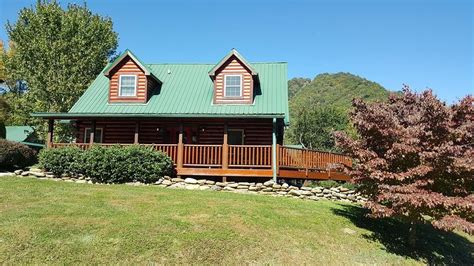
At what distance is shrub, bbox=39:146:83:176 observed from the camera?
58.0ft

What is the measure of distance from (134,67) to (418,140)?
15.7 m

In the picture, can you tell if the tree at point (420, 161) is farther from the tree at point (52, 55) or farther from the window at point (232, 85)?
the tree at point (52, 55)

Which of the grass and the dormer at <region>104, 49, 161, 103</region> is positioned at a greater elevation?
the dormer at <region>104, 49, 161, 103</region>

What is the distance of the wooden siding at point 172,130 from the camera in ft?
68.8

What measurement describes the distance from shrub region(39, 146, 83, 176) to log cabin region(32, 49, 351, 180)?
1.24 meters

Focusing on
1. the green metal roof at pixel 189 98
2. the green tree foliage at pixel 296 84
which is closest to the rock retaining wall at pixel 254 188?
the green metal roof at pixel 189 98

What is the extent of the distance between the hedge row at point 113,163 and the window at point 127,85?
4.70 metres

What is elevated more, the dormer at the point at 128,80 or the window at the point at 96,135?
the dormer at the point at 128,80

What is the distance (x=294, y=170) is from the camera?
18328 mm

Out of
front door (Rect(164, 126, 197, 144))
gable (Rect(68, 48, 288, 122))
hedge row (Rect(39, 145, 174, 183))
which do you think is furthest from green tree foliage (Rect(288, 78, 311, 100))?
hedge row (Rect(39, 145, 174, 183))

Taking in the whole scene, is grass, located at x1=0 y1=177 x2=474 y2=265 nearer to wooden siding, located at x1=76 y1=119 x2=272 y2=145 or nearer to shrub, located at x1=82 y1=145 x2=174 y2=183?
shrub, located at x1=82 y1=145 x2=174 y2=183

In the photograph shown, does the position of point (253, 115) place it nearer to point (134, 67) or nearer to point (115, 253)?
point (134, 67)

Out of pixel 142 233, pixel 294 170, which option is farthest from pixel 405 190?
pixel 294 170

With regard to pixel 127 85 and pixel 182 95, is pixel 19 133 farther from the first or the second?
pixel 182 95
